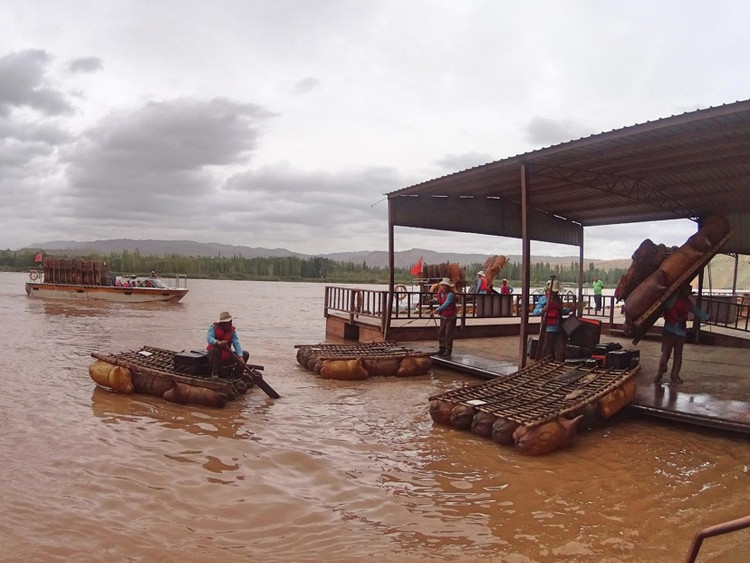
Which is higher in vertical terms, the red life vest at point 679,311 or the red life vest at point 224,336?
the red life vest at point 679,311

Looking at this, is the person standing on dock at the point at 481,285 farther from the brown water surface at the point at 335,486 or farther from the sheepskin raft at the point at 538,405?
the brown water surface at the point at 335,486

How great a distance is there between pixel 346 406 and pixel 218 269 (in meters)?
87.6

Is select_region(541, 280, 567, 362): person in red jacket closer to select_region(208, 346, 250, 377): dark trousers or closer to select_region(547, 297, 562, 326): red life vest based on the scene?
select_region(547, 297, 562, 326): red life vest

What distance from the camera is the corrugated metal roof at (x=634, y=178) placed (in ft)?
23.5

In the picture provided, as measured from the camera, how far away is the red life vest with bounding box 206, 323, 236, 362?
8516 mm

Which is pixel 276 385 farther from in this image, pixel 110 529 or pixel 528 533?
pixel 528 533

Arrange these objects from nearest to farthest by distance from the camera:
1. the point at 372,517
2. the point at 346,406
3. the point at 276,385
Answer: the point at 372,517 < the point at 346,406 < the point at 276,385

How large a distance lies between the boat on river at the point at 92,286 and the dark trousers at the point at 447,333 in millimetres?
24270

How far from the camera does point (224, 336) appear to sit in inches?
338

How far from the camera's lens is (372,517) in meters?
4.48

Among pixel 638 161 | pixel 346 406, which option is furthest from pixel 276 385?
pixel 638 161

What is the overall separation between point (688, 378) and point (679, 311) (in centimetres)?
141

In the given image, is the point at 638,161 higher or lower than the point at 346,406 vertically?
higher

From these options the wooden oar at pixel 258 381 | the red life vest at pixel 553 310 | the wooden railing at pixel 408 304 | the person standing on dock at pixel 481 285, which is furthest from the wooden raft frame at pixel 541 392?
the person standing on dock at pixel 481 285
